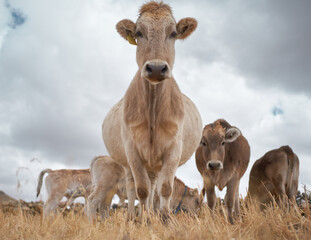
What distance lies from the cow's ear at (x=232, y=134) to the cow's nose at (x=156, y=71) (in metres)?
4.85

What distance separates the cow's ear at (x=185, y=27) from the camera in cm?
579

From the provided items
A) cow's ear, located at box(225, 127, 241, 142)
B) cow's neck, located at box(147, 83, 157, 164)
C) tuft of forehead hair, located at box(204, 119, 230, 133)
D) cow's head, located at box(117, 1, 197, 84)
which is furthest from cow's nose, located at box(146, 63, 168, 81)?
cow's ear, located at box(225, 127, 241, 142)

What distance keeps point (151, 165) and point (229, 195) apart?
3.87 m

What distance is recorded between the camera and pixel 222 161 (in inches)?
339

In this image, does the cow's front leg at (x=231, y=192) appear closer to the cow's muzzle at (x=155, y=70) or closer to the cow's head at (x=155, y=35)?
the cow's head at (x=155, y=35)

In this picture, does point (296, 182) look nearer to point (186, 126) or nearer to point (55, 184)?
point (186, 126)

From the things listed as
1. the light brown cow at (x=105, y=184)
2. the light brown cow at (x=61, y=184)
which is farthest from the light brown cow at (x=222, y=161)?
the light brown cow at (x=61, y=184)

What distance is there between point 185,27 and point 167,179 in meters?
2.66

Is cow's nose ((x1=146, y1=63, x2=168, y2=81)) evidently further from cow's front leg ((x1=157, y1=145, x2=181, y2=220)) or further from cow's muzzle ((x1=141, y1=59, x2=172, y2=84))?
cow's front leg ((x1=157, y1=145, x2=181, y2=220))

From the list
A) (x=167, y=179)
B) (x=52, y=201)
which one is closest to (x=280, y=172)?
(x=167, y=179)

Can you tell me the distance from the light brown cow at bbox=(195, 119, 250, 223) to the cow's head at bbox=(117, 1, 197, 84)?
358 centimetres

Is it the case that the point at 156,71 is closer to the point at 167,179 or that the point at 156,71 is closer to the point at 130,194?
the point at 167,179

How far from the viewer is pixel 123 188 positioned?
11.3 m

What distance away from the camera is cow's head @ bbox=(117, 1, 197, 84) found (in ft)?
14.8
